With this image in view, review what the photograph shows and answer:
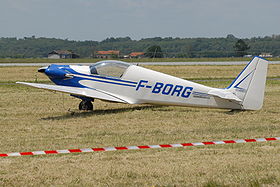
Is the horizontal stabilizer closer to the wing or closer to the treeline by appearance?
the wing

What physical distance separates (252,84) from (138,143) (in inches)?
171

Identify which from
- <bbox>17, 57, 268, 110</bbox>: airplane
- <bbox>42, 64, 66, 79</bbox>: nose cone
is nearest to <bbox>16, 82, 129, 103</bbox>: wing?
<bbox>17, 57, 268, 110</bbox>: airplane

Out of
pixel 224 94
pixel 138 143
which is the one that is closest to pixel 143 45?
pixel 224 94

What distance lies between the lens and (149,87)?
13148 millimetres

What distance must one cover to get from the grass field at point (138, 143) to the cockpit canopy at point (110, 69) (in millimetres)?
1124

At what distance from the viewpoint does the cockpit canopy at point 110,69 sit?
13.5 meters

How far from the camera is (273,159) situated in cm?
763

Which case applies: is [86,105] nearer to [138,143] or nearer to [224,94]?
[224,94]

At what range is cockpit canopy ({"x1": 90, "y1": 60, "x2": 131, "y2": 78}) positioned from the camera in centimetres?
1352

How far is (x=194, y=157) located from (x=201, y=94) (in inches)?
195

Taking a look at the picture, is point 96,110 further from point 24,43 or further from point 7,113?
point 24,43

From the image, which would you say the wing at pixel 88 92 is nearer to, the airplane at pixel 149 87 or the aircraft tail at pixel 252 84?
the airplane at pixel 149 87

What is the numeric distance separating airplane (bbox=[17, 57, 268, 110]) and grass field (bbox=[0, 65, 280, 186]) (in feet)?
1.19

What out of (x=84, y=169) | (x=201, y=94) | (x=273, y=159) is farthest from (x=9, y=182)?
(x=201, y=94)
